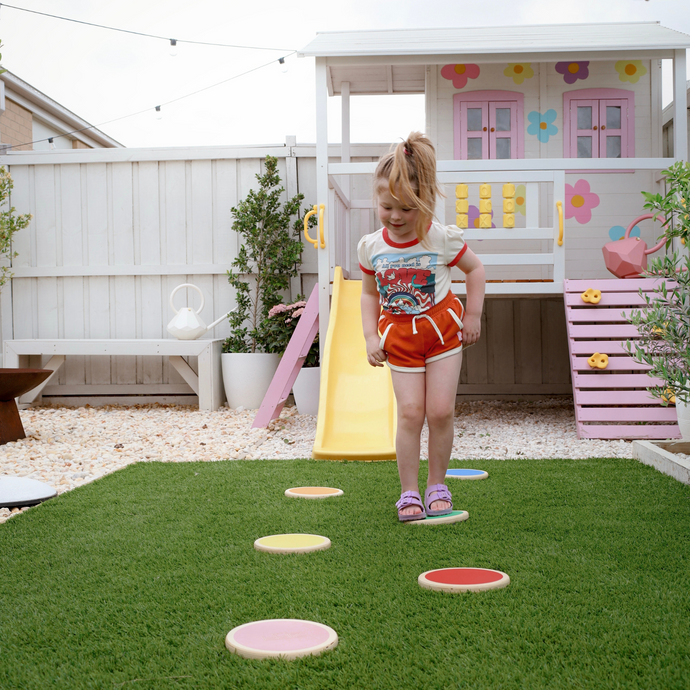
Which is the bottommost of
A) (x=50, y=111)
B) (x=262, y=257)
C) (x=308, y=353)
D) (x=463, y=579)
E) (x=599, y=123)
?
(x=463, y=579)

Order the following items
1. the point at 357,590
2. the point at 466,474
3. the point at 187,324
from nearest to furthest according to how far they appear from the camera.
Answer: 1. the point at 357,590
2. the point at 466,474
3. the point at 187,324

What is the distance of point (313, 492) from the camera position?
97.9 inches

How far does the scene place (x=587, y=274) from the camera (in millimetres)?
5543

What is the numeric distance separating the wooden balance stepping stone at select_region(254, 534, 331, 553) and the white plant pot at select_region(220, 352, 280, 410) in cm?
343

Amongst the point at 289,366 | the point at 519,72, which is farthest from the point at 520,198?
the point at 289,366

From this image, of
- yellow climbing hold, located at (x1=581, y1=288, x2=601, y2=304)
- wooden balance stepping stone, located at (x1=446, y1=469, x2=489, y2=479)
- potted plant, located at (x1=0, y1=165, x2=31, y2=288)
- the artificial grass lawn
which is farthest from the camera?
potted plant, located at (x1=0, y1=165, x2=31, y2=288)

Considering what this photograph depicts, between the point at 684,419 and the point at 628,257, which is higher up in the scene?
the point at 628,257

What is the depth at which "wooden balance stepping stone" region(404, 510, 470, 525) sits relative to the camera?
2.05 metres

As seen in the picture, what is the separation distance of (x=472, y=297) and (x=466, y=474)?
96cm

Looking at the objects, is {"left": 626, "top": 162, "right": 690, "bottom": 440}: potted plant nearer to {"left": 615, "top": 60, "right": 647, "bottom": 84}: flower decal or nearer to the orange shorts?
the orange shorts

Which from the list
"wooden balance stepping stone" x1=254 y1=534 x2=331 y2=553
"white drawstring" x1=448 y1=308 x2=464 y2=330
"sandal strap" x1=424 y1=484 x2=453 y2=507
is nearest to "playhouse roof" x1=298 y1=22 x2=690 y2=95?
"white drawstring" x1=448 y1=308 x2=464 y2=330

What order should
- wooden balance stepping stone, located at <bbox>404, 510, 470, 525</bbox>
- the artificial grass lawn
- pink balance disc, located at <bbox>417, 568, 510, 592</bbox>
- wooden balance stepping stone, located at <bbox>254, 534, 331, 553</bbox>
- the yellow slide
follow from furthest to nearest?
the yellow slide
wooden balance stepping stone, located at <bbox>404, 510, 470, 525</bbox>
wooden balance stepping stone, located at <bbox>254, 534, 331, 553</bbox>
pink balance disc, located at <bbox>417, 568, 510, 592</bbox>
the artificial grass lawn

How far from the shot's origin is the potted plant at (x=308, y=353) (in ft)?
16.5

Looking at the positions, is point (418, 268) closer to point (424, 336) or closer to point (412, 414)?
point (424, 336)
